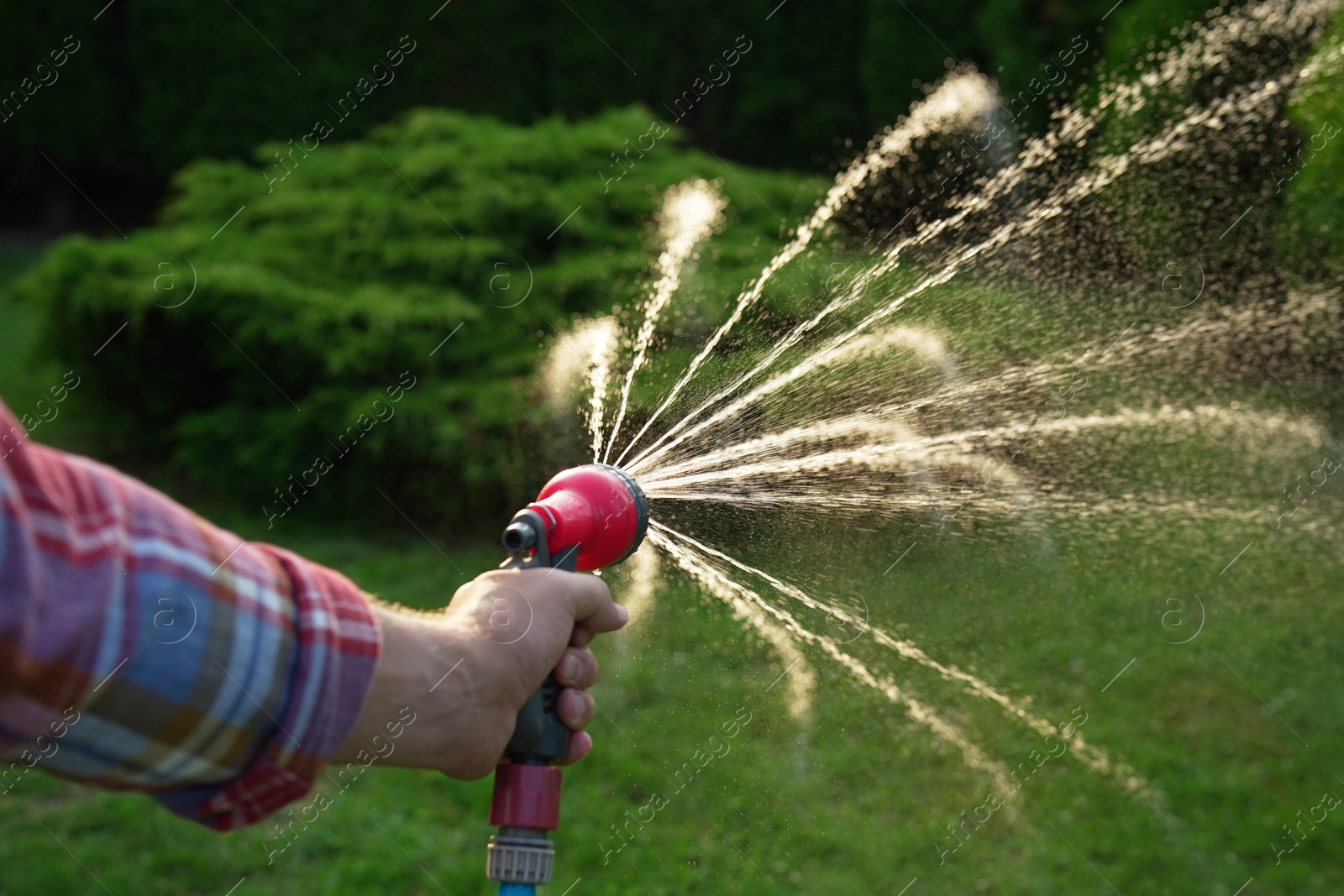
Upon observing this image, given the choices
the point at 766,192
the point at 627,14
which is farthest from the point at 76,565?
the point at 627,14

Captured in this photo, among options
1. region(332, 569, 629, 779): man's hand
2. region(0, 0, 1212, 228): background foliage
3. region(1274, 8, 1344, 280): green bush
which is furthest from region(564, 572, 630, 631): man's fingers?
region(0, 0, 1212, 228): background foliage

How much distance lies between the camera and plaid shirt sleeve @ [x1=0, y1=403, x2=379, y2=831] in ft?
3.08

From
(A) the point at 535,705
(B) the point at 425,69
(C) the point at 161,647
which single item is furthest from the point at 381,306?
(B) the point at 425,69

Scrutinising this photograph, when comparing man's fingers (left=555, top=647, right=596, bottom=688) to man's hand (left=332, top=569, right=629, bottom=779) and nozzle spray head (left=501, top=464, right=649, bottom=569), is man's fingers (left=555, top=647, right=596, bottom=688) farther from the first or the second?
nozzle spray head (left=501, top=464, right=649, bottom=569)

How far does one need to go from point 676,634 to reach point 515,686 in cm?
304

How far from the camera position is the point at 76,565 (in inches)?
37.8

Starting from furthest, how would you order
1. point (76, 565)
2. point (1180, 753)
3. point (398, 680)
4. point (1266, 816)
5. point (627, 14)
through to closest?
1. point (627, 14)
2. point (1180, 753)
3. point (1266, 816)
4. point (398, 680)
5. point (76, 565)

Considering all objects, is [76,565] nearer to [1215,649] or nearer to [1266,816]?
[1266,816]

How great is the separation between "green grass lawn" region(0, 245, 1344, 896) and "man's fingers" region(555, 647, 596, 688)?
3.85ft

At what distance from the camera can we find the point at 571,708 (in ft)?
4.96

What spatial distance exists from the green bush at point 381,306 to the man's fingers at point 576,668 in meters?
3.37

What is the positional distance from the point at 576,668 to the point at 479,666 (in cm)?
20

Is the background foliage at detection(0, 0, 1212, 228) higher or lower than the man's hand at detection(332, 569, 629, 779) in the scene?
higher

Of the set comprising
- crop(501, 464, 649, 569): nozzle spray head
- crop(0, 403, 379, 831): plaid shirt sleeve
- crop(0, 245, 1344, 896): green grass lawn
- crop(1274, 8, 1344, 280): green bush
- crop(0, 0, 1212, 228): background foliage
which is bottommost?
crop(0, 403, 379, 831): plaid shirt sleeve
